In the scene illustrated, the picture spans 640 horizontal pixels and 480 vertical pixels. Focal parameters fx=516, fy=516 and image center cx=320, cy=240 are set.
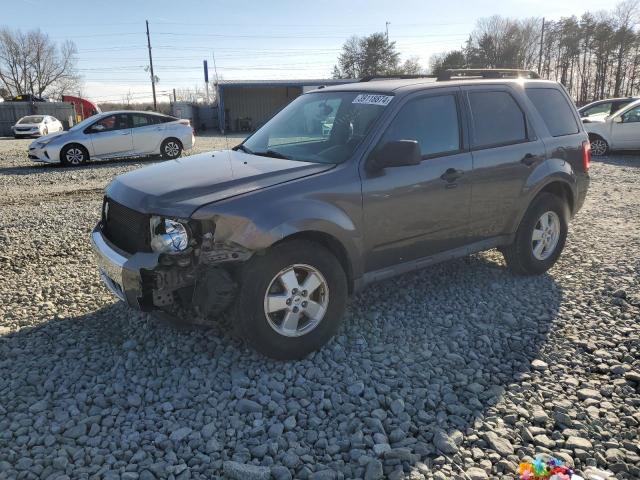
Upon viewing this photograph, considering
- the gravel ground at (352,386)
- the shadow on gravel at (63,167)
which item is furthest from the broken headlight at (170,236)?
the shadow on gravel at (63,167)

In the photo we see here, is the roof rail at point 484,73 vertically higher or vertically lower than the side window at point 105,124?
higher

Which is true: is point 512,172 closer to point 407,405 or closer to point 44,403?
point 407,405

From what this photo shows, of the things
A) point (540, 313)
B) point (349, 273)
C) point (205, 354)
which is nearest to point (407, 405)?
point (349, 273)

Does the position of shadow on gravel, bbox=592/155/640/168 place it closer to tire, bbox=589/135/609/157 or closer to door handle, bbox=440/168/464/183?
tire, bbox=589/135/609/157

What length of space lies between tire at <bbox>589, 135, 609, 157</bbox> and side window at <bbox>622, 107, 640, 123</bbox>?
821 mm

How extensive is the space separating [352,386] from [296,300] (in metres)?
0.68

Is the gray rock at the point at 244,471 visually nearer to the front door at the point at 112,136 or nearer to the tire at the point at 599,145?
the front door at the point at 112,136

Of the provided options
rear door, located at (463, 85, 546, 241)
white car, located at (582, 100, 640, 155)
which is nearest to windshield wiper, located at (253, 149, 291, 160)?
rear door, located at (463, 85, 546, 241)

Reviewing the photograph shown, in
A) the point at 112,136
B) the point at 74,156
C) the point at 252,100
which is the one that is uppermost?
the point at 252,100

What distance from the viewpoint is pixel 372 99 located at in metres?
4.22

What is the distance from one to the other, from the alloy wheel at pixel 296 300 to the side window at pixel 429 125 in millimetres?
1193

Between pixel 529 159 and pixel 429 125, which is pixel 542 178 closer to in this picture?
pixel 529 159

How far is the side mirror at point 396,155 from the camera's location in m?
3.69

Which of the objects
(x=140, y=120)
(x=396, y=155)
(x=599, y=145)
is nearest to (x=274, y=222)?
(x=396, y=155)
